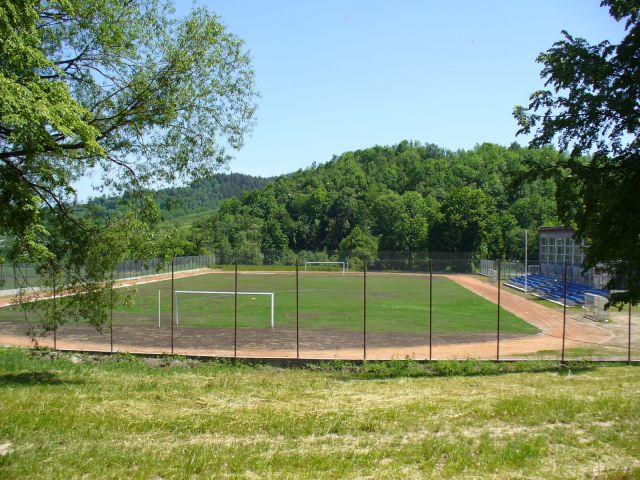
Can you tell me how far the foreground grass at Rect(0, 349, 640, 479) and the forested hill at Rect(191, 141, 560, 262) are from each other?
70606 mm

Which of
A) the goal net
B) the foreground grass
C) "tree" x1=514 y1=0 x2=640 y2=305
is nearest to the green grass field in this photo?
the goal net

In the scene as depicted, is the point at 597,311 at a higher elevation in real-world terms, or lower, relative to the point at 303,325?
higher

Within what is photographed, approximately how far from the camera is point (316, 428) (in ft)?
28.7

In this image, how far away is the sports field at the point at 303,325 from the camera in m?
23.1

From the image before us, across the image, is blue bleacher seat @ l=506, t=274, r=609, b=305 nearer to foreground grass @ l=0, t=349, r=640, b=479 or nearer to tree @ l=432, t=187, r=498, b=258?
foreground grass @ l=0, t=349, r=640, b=479

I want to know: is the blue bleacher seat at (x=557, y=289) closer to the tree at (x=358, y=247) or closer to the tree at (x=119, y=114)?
the tree at (x=119, y=114)

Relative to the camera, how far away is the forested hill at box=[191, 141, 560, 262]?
101812 millimetres

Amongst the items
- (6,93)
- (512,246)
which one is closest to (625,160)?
(6,93)

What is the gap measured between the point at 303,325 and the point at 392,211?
101 metres

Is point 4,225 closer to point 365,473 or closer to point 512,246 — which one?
point 365,473

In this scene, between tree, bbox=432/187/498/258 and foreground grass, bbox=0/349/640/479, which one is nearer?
foreground grass, bbox=0/349/640/479

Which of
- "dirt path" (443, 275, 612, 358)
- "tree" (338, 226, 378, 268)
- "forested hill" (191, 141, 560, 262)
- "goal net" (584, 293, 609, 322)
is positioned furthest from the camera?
"forested hill" (191, 141, 560, 262)

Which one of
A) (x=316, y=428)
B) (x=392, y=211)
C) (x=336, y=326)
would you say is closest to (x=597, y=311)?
(x=336, y=326)

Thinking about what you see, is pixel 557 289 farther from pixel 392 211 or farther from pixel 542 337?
pixel 392 211
